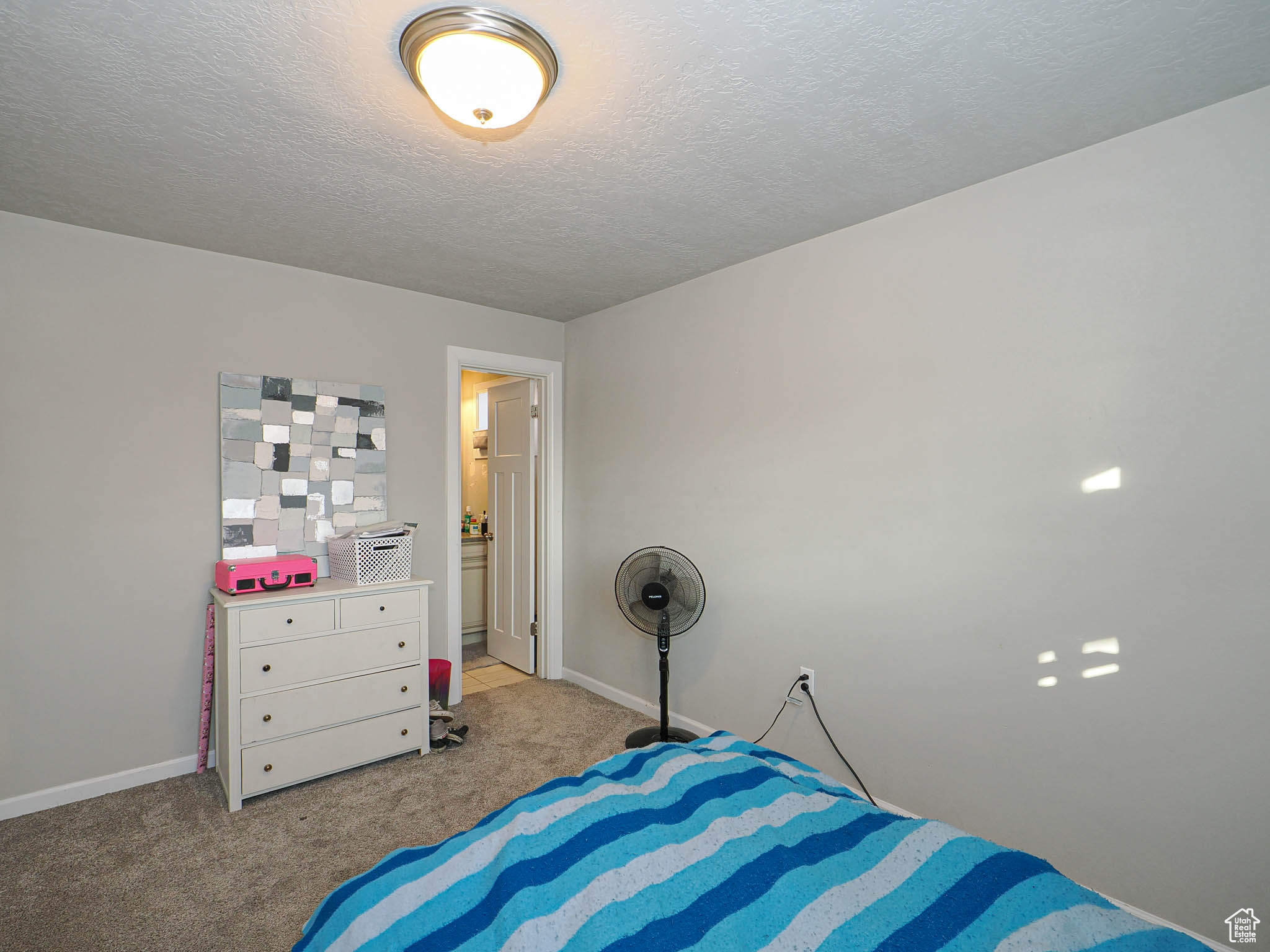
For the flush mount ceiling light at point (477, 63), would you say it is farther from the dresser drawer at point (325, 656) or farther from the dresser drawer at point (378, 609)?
the dresser drawer at point (325, 656)

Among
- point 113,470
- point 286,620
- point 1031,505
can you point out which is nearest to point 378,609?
point 286,620

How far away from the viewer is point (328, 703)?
278 centimetres

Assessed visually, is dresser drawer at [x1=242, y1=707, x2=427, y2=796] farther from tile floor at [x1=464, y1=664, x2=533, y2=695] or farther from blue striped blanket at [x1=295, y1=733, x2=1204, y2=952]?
blue striped blanket at [x1=295, y1=733, x2=1204, y2=952]

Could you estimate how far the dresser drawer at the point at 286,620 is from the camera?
8.45ft

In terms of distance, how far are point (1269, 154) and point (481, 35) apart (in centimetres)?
208

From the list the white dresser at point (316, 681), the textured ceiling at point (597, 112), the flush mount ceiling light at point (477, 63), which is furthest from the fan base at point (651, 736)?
the flush mount ceiling light at point (477, 63)

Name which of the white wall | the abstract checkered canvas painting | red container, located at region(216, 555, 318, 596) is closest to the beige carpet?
red container, located at region(216, 555, 318, 596)

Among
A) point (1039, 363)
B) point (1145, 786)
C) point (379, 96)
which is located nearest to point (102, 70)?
point (379, 96)

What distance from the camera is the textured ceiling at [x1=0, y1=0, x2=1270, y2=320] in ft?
4.82

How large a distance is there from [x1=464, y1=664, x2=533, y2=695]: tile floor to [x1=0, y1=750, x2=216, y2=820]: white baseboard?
1443mm

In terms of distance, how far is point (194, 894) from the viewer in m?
2.05

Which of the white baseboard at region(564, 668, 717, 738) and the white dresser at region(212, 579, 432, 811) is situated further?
the white baseboard at region(564, 668, 717, 738)

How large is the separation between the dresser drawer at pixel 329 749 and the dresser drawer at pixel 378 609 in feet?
1.48

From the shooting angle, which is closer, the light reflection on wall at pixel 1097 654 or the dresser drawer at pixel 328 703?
the light reflection on wall at pixel 1097 654
